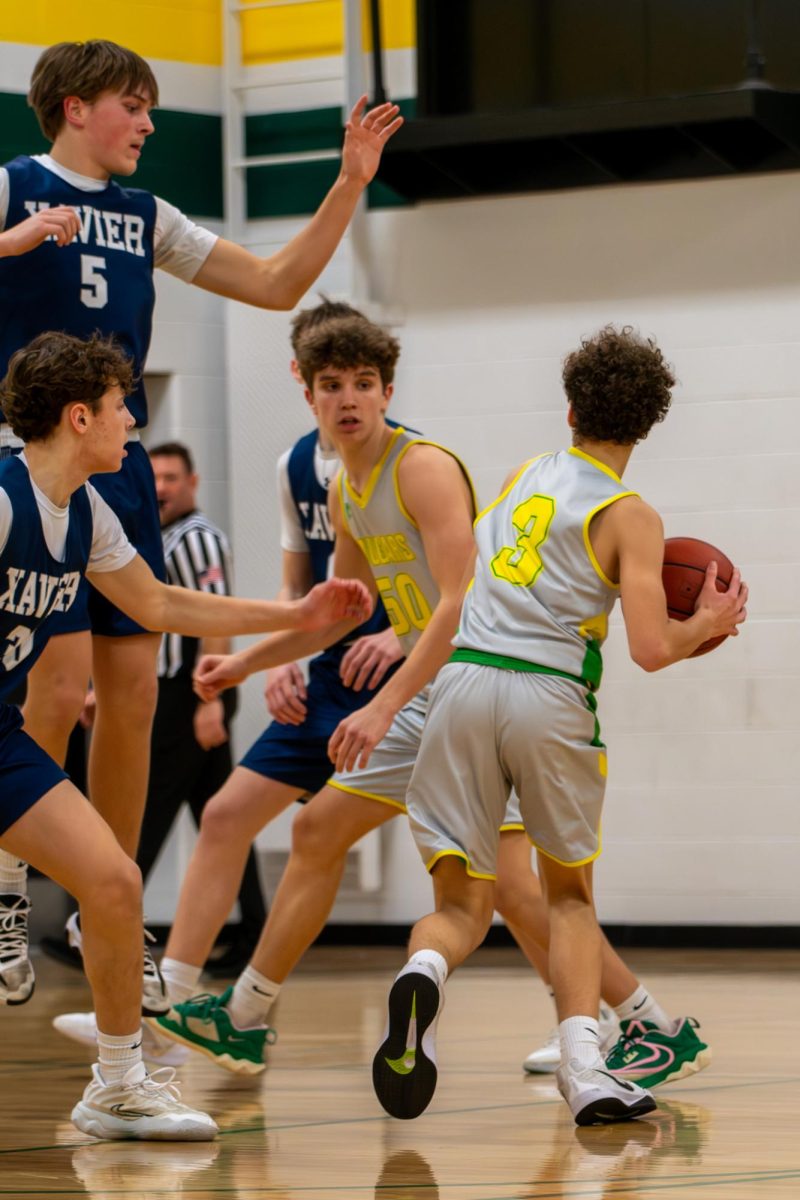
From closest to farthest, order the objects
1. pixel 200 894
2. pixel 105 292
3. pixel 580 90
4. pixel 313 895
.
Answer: pixel 105 292 → pixel 313 895 → pixel 200 894 → pixel 580 90

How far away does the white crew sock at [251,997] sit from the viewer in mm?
4992

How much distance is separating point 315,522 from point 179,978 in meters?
1.46

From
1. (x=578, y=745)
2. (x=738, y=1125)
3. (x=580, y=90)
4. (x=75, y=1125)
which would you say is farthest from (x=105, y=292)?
(x=580, y=90)

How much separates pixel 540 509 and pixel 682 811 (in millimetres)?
4185

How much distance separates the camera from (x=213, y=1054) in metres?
4.96

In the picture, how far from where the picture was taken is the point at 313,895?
4949mm

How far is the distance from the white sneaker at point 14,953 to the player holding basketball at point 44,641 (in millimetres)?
436

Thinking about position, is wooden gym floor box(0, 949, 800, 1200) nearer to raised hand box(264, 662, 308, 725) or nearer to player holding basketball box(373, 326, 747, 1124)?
player holding basketball box(373, 326, 747, 1124)

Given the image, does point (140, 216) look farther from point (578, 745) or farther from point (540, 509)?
point (578, 745)

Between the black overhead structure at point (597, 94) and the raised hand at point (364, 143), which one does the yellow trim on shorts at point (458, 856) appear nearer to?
the raised hand at point (364, 143)

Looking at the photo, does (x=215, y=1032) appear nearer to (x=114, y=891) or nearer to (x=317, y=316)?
(x=114, y=891)

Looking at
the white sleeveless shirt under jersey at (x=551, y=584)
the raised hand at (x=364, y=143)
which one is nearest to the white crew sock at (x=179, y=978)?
the white sleeveless shirt under jersey at (x=551, y=584)

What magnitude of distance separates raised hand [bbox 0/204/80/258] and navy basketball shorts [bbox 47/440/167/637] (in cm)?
70

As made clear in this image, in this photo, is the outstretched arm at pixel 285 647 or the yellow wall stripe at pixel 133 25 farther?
the yellow wall stripe at pixel 133 25
